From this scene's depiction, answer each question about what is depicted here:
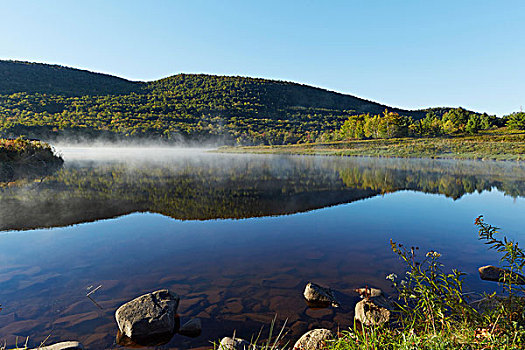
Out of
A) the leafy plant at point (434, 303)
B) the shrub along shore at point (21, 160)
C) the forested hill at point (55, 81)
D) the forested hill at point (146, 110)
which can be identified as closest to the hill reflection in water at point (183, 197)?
the shrub along shore at point (21, 160)

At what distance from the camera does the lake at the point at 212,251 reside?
564cm

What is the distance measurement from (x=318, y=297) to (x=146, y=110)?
156617 millimetres

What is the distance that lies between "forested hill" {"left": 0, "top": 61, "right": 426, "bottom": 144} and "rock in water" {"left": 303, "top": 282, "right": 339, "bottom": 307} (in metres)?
111

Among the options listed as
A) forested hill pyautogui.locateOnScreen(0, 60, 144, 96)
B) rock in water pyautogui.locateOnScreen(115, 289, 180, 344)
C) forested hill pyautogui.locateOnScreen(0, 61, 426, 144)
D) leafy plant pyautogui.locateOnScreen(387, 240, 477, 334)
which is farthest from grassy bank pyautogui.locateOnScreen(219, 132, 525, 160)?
forested hill pyautogui.locateOnScreen(0, 60, 144, 96)

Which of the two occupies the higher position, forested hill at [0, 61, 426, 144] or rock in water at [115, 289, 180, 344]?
forested hill at [0, 61, 426, 144]

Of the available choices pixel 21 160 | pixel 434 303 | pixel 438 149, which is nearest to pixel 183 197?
pixel 434 303

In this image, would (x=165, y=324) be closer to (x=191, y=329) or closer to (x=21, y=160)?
(x=191, y=329)

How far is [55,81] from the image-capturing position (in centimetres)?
14838

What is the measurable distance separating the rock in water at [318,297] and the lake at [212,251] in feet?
0.67

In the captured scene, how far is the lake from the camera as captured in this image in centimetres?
564

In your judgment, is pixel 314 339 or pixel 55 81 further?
pixel 55 81

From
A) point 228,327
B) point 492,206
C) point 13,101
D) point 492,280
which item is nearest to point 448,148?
point 492,206

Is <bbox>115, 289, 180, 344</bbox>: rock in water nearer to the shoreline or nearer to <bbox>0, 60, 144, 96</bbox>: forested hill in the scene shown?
the shoreline

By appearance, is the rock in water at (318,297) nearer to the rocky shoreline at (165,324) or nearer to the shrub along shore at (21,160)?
the rocky shoreline at (165,324)
